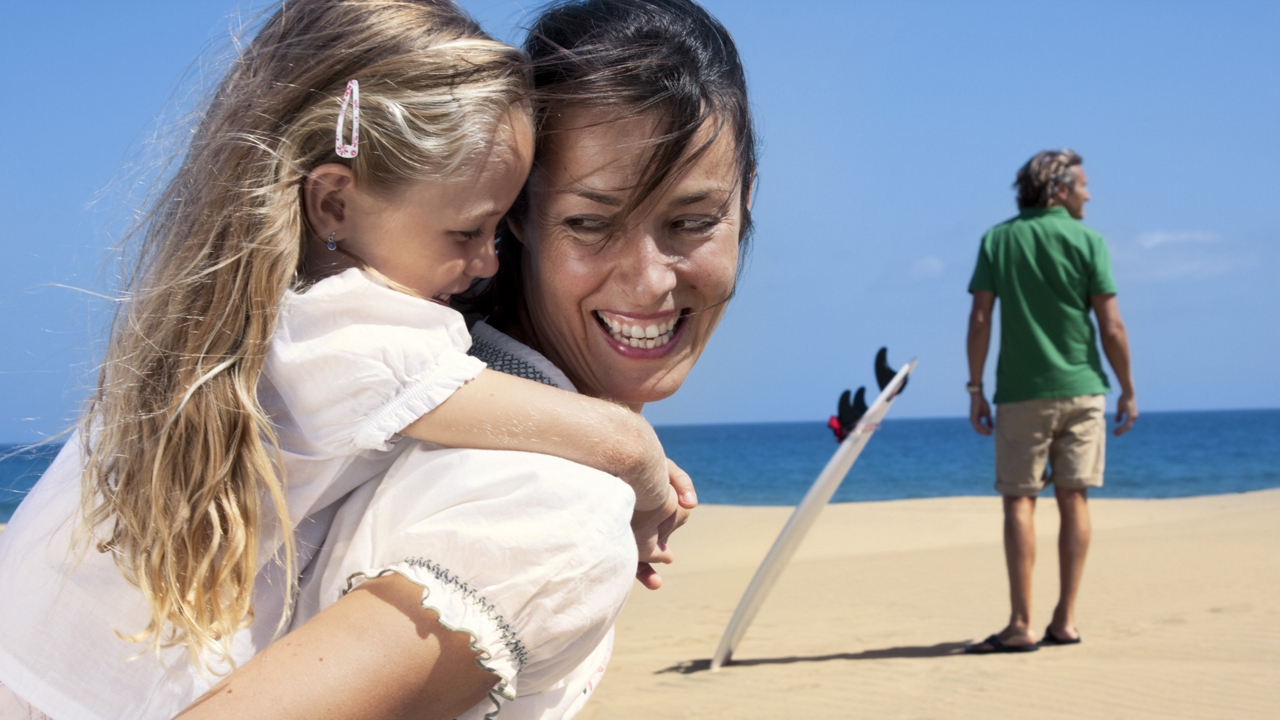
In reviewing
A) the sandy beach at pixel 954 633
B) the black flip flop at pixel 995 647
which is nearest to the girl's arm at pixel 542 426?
the sandy beach at pixel 954 633

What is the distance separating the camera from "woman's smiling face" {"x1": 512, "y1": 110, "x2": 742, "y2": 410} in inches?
60.3

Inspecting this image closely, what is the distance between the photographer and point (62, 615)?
1180mm

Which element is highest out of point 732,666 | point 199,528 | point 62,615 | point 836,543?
point 199,528

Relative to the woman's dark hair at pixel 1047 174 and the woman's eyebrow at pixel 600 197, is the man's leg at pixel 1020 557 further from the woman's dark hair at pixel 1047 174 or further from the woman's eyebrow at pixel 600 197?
the woman's eyebrow at pixel 600 197

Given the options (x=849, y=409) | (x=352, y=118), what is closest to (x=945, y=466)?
(x=849, y=409)

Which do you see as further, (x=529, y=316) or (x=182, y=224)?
(x=529, y=316)

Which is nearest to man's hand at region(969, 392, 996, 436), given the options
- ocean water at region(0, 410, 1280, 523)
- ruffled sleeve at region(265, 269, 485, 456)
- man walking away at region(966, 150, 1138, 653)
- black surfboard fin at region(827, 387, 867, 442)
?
man walking away at region(966, 150, 1138, 653)

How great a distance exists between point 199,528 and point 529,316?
749 mm

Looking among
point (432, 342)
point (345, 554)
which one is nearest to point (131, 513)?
point (345, 554)

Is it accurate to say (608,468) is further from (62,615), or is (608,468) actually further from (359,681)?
(62,615)

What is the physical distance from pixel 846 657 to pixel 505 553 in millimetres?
5184

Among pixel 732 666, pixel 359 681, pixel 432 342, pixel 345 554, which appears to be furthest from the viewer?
pixel 732 666

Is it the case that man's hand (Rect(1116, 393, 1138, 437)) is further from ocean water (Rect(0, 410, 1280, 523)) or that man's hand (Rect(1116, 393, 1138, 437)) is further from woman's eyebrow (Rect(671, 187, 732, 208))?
ocean water (Rect(0, 410, 1280, 523))

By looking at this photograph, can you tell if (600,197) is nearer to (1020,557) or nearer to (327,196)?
(327,196)
